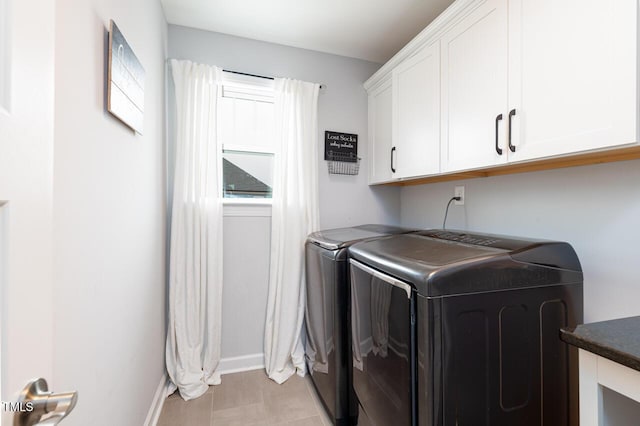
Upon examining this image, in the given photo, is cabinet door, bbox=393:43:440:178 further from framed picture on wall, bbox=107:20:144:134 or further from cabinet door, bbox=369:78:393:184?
framed picture on wall, bbox=107:20:144:134

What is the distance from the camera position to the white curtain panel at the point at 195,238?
1.91m

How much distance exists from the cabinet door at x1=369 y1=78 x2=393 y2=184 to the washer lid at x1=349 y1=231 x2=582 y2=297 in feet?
3.32

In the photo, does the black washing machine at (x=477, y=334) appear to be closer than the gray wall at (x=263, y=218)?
Yes

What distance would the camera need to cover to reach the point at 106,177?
1017 millimetres

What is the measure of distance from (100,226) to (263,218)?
1.29 m

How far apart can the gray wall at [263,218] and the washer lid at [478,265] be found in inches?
46.7

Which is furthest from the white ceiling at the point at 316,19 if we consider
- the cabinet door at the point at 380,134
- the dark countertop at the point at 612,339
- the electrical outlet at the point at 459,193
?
the dark countertop at the point at 612,339

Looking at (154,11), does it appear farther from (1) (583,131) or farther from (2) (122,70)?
(1) (583,131)

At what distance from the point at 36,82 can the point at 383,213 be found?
2319 millimetres

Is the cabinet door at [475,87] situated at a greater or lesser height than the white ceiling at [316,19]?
lesser

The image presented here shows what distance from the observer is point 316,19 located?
75.5 inches

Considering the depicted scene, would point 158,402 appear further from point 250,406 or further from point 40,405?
point 40,405

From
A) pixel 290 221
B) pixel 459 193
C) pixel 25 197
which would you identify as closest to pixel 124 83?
pixel 25 197

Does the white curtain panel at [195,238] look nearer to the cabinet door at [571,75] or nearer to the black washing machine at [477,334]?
the black washing machine at [477,334]
